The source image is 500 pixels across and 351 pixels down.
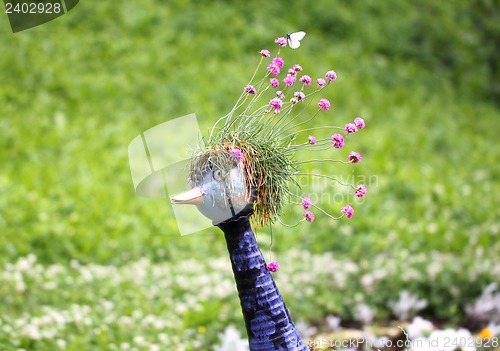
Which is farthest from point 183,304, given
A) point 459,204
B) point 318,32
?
point 318,32

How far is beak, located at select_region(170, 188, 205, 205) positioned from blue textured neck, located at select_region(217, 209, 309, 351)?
13 centimetres

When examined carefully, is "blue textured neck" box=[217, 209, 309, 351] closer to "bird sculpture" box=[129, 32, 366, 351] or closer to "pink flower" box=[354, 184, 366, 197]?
"bird sculpture" box=[129, 32, 366, 351]

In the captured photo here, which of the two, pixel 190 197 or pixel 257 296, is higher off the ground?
pixel 190 197

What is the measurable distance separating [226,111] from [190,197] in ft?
19.4

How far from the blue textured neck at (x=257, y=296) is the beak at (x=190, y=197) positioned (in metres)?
0.13

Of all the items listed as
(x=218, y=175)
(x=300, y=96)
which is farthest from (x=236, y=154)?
(x=300, y=96)

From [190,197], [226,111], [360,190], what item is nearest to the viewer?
[190,197]

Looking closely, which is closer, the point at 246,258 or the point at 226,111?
the point at 246,258

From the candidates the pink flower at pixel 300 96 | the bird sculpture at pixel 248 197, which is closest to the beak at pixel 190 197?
the bird sculpture at pixel 248 197

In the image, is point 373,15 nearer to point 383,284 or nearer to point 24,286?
point 383,284

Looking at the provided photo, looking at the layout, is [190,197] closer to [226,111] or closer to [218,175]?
[218,175]

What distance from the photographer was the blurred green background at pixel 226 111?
5.45 meters

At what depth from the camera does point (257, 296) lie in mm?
2244

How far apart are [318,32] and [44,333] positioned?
7692mm
